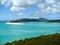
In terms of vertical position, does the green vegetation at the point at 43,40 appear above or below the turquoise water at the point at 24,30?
below

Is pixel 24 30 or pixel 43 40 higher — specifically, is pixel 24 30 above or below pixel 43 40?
above

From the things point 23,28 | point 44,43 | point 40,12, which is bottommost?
point 44,43

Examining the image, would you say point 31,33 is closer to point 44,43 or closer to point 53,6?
point 44,43

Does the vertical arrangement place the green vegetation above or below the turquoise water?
below

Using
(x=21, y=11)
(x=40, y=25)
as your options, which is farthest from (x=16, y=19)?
(x=40, y=25)
